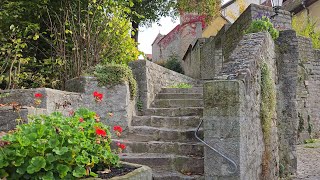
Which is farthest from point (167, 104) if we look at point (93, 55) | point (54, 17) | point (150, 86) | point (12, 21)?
point (12, 21)

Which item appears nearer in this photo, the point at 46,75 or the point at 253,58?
the point at 253,58

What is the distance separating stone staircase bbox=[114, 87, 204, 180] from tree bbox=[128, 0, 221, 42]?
18.7 feet

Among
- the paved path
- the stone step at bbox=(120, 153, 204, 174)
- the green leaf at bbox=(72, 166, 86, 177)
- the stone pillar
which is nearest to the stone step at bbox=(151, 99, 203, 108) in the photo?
the stone step at bbox=(120, 153, 204, 174)

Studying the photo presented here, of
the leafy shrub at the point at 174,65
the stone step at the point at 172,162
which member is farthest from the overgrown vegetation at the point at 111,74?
the leafy shrub at the point at 174,65

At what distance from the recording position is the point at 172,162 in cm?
432

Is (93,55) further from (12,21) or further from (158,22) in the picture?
(158,22)

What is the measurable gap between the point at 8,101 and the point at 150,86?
8.83ft

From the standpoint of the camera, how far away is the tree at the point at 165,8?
461 inches

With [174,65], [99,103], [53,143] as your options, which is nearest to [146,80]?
[99,103]

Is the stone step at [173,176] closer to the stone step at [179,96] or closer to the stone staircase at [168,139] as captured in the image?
the stone staircase at [168,139]

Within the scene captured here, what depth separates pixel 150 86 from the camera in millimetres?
6434

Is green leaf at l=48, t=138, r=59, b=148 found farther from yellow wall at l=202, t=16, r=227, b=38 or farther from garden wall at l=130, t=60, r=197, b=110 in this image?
yellow wall at l=202, t=16, r=227, b=38

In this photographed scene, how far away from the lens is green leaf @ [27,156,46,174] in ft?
7.59

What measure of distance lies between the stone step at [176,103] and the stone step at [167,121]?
82 cm
